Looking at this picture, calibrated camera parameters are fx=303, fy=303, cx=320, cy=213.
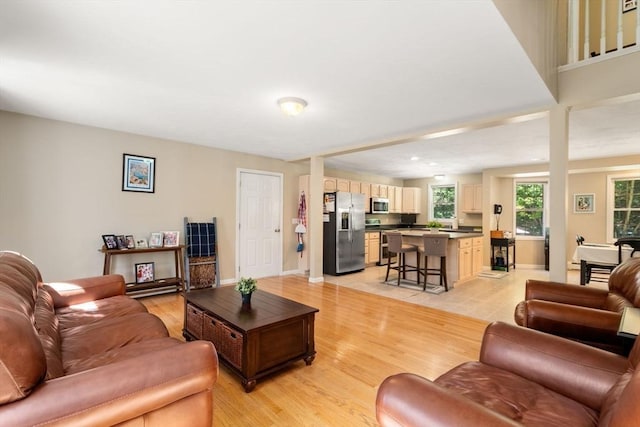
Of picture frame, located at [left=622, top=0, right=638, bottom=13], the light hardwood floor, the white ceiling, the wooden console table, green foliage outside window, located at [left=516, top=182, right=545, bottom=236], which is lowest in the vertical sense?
the light hardwood floor

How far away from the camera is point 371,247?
23.8 feet

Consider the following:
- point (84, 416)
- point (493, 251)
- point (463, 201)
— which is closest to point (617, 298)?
point (84, 416)

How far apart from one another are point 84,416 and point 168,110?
314 centimetres

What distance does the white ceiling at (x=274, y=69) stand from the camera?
180 cm

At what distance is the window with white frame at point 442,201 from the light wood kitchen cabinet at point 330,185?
3.42m

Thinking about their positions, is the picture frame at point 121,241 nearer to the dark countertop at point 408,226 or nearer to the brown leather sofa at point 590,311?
the brown leather sofa at point 590,311

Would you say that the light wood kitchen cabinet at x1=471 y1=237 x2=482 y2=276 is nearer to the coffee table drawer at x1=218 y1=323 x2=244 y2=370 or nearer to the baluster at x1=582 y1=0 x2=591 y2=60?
the baluster at x1=582 y1=0 x2=591 y2=60

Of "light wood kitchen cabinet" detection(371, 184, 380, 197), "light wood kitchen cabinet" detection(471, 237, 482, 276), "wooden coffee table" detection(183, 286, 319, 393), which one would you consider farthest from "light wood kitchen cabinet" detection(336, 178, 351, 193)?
"wooden coffee table" detection(183, 286, 319, 393)

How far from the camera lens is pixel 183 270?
4543mm

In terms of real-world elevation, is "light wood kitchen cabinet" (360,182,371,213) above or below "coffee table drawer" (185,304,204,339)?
above

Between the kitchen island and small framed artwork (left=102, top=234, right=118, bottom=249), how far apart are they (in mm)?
4512

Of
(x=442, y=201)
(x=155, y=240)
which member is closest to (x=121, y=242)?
(x=155, y=240)

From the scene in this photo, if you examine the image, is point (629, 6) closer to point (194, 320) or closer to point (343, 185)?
point (343, 185)

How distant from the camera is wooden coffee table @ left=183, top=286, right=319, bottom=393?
2152 millimetres
